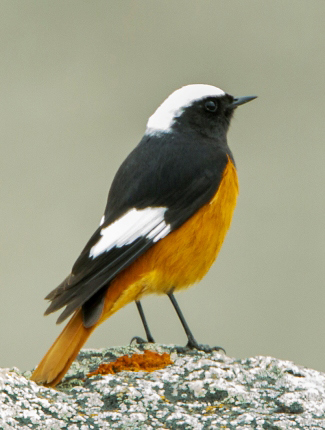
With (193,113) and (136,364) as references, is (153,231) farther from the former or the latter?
(193,113)

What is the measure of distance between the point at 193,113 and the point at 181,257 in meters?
1.30

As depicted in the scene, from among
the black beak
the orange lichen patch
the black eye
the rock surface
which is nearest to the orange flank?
the orange lichen patch

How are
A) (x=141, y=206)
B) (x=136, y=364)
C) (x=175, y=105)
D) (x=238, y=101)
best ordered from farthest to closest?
(x=238, y=101) → (x=175, y=105) → (x=141, y=206) → (x=136, y=364)

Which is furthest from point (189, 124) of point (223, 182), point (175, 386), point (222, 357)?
point (175, 386)

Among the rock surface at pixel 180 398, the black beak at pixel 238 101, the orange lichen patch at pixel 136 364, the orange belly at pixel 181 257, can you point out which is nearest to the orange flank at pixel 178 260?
the orange belly at pixel 181 257

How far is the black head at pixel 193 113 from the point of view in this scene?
180 inches

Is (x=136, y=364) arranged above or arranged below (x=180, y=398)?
above

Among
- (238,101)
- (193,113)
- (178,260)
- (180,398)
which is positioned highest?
(238,101)

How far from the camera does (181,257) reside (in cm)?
375

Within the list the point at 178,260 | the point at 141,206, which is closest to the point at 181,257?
the point at 178,260

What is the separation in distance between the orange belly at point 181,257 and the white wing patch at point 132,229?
9cm

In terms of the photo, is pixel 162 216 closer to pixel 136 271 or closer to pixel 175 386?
pixel 136 271

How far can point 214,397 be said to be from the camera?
2689mm

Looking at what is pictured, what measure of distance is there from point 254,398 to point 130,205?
1429 mm
